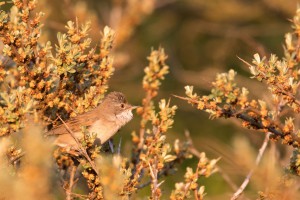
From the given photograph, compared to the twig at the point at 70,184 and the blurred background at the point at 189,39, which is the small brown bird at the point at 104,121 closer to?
the twig at the point at 70,184

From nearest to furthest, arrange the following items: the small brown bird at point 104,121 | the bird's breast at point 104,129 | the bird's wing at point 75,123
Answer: the bird's wing at point 75,123, the small brown bird at point 104,121, the bird's breast at point 104,129

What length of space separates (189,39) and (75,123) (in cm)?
645

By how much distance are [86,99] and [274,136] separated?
1463 mm

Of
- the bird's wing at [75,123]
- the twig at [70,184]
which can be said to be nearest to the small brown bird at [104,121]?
the bird's wing at [75,123]

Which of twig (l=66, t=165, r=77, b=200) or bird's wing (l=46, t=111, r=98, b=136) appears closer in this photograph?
twig (l=66, t=165, r=77, b=200)

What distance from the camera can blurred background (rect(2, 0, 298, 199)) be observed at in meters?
8.54

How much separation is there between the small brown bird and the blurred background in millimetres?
1510

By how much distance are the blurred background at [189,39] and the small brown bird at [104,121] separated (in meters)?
1.51

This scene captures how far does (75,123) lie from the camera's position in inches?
203

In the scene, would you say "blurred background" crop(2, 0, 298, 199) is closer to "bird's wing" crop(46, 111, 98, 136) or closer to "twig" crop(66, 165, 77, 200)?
"bird's wing" crop(46, 111, 98, 136)

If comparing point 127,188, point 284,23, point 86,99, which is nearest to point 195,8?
point 284,23

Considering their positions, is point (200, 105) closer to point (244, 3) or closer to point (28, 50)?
point (28, 50)

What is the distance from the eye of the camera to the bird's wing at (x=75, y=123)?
189 inches

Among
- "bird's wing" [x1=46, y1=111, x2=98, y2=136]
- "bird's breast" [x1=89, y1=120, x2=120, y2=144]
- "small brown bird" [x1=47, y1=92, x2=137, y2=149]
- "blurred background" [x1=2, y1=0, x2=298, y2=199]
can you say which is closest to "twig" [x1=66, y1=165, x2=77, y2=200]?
"bird's wing" [x1=46, y1=111, x2=98, y2=136]
